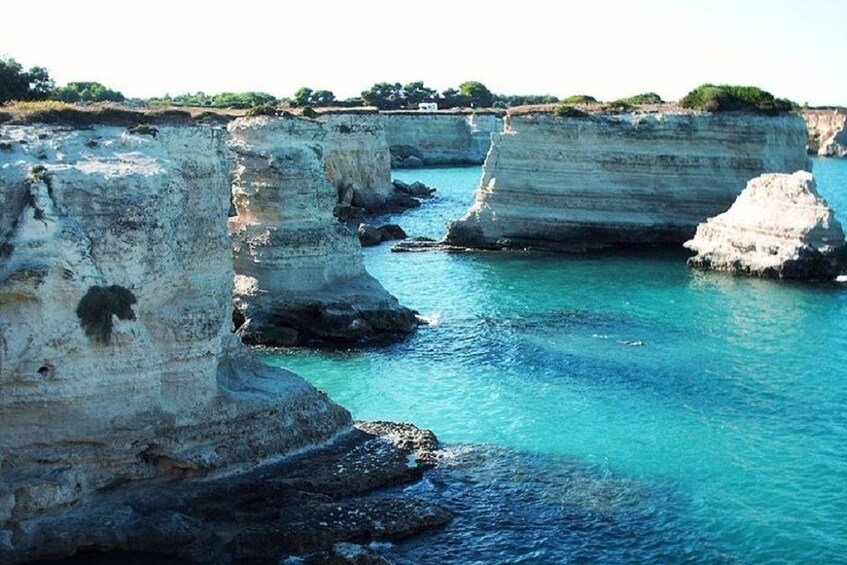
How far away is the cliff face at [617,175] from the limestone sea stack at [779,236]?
5.44 metres

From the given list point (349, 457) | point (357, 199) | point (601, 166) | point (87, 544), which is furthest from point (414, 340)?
point (357, 199)

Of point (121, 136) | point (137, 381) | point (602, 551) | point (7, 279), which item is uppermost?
point (121, 136)

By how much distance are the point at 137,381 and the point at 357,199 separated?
46143 mm

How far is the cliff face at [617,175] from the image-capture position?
151 ft

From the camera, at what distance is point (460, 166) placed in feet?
332

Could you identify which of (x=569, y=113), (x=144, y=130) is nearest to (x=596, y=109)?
(x=569, y=113)

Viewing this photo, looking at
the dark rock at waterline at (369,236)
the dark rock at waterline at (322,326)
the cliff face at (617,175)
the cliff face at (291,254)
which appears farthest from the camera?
the dark rock at waterline at (369,236)

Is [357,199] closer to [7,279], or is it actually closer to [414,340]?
[414,340]

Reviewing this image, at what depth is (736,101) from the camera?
48062mm

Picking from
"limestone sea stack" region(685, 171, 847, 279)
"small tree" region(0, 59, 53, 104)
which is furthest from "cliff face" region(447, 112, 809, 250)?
"small tree" region(0, 59, 53, 104)

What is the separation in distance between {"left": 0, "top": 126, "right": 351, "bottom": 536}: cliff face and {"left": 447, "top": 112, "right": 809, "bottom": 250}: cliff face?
28.5 meters

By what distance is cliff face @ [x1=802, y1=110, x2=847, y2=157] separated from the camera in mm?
119938

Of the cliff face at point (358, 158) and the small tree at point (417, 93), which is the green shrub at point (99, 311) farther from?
the small tree at point (417, 93)

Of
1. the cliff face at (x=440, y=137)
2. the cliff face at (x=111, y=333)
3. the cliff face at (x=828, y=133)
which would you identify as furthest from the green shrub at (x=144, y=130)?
the cliff face at (x=828, y=133)
